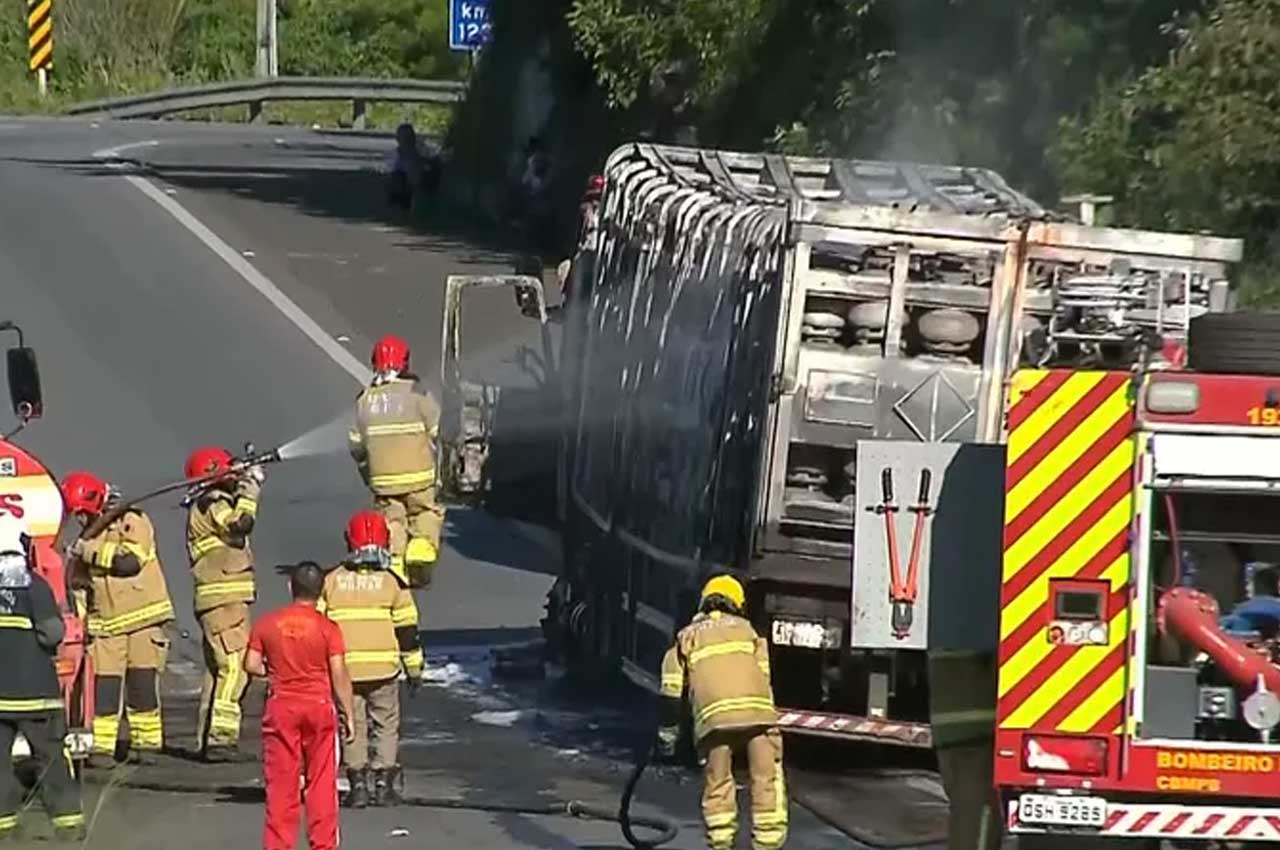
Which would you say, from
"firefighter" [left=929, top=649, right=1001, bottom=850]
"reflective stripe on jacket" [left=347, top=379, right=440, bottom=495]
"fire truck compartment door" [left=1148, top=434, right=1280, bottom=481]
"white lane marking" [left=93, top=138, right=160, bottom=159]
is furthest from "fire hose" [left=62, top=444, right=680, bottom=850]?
"white lane marking" [left=93, top=138, right=160, bottom=159]

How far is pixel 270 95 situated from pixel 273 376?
2780 centimetres

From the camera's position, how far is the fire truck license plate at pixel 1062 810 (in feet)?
29.7

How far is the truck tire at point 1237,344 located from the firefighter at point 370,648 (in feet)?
14.9

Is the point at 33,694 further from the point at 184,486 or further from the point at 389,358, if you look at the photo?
the point at 389,358

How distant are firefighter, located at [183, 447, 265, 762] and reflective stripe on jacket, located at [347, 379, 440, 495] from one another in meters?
1.35

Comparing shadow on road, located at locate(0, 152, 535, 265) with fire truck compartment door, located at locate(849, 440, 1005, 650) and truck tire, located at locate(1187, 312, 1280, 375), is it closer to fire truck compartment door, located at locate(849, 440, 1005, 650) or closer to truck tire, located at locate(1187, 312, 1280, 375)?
fire truck compartment door, located at locate(849, 440, 1005, 650)

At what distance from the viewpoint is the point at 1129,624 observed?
8977mm

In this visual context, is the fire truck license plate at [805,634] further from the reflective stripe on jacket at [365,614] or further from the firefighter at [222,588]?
the firefighter at [222,588]

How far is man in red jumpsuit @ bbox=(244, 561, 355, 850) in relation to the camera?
37.2 ft

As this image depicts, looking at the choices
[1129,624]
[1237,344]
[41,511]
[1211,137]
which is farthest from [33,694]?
[1211,137]

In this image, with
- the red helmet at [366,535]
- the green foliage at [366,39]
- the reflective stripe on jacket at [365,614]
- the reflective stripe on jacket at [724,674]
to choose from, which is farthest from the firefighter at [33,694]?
the green foliage at [366,39]

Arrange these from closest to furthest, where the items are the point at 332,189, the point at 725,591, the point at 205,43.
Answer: the point at 725,591 → the point at 332,189 → the point at 205,43

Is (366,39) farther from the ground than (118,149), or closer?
farther from the ground

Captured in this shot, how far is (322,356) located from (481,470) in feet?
24.1
